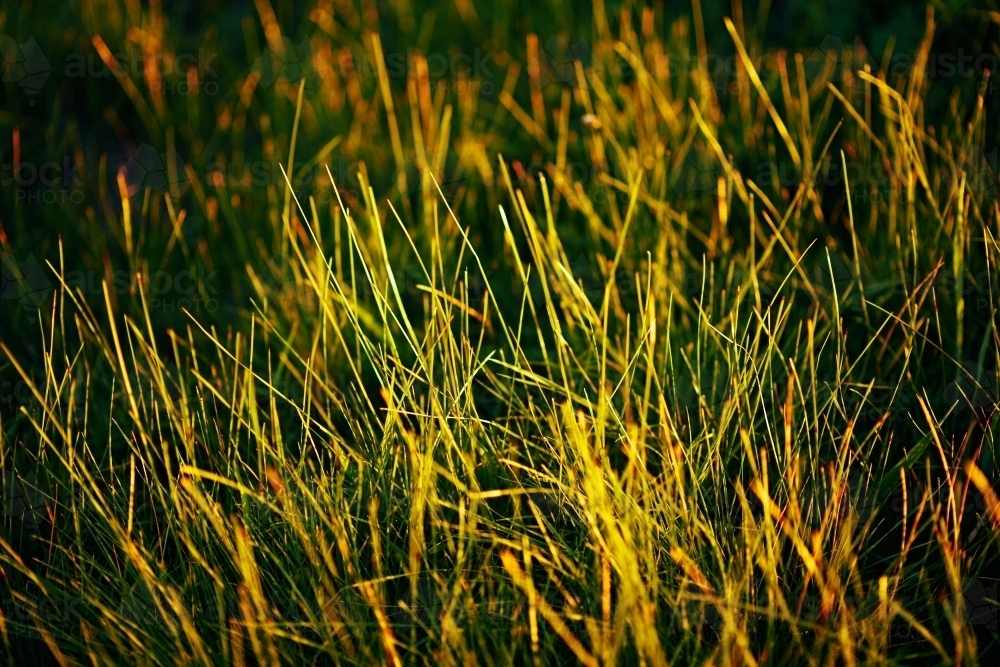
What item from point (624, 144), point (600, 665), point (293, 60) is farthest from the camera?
point (293, 60)

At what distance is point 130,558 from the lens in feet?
4.50

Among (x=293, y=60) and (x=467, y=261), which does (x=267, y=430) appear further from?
(x=293, y=60)

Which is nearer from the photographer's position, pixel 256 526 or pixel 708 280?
pixel 256 526

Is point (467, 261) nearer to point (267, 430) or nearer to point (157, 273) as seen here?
point (267, 430)

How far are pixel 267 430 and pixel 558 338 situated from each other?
0.67m

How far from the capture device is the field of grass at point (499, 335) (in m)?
1.29

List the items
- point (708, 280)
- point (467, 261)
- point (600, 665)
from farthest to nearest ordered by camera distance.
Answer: point (467, 261) < point (708, 280) < point (600, 665)

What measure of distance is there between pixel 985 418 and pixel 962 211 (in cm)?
42

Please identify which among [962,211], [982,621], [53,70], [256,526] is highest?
[53,70]

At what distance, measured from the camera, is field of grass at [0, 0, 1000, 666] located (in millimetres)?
1294

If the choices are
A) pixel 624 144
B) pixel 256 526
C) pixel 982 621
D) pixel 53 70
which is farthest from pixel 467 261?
pixel 53 70

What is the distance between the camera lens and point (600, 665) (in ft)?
4.11

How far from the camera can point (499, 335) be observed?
6.33ft

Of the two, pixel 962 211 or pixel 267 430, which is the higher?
pixel 962 211
